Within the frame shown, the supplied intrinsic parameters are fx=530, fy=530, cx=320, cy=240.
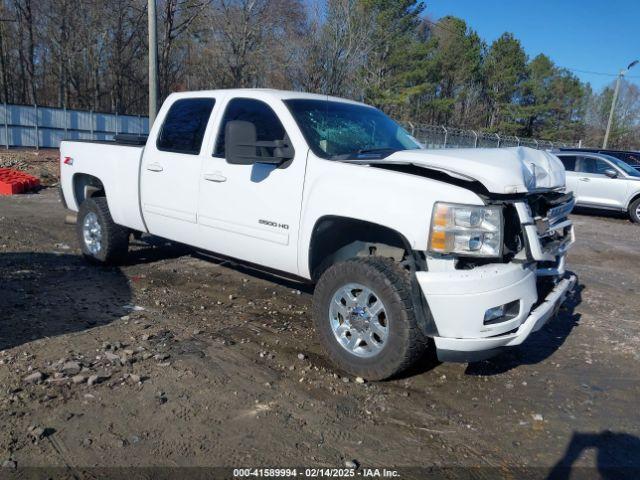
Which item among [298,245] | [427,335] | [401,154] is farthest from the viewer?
[298,245]

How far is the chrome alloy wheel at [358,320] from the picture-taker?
12.1 ft

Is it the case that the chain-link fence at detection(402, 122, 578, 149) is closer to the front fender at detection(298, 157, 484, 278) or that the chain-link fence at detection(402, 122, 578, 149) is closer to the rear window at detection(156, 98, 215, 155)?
the rear window at detection(156, 98, 215, 155)

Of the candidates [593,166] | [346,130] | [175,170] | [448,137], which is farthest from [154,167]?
[448,137]

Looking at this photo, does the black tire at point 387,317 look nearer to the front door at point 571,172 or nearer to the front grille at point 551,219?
the front grille at point 551,219

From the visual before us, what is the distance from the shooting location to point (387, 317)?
3547 millimetres

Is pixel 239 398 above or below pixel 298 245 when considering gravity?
below

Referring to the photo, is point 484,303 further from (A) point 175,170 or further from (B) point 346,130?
(A) point 175,170

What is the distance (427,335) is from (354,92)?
2486 cm

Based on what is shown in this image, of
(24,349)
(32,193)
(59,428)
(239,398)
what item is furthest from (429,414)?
(32,193)

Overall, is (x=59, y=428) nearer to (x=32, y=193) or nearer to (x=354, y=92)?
(x=32, y=193)

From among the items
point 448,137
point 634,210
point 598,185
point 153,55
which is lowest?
point 634,210

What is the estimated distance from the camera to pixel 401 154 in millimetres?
3916

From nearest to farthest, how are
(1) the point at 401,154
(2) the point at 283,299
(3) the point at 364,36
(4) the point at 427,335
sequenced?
(4) the point at 427,335 < (1) the point at 401,154 < (2) the point at 283,299 < (3) the point at 364,36

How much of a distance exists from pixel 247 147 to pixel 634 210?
499 inches
